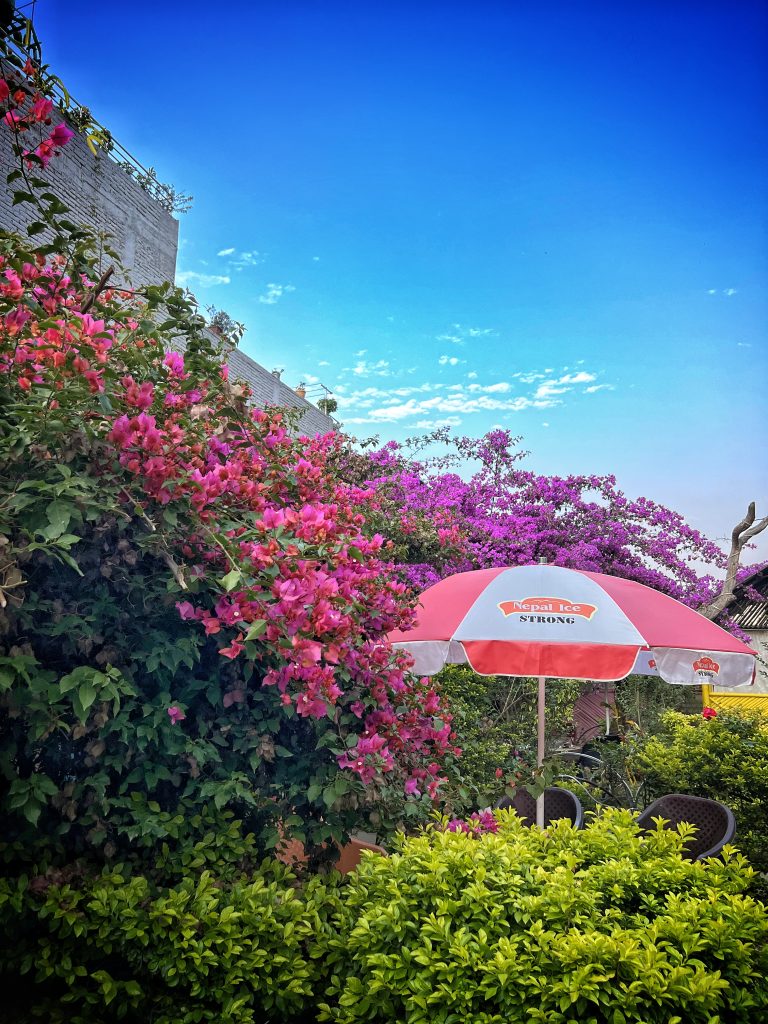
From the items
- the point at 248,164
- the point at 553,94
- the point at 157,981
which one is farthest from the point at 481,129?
the point at 157,981

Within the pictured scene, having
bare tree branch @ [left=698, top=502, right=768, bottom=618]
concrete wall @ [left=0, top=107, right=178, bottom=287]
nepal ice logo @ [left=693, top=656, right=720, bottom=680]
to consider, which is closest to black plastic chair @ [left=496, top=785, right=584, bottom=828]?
nepal ice logo @ [left=693, top=656, right=720, bottom=680]

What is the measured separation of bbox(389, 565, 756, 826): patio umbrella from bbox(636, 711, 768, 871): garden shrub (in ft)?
8.14

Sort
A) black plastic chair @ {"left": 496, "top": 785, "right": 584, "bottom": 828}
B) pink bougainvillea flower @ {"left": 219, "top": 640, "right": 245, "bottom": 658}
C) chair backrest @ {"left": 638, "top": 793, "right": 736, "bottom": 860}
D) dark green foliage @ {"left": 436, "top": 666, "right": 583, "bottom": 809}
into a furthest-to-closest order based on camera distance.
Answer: dark green foliage @ {"left": 436, "top": 666, "right": 583, "bottom": 809}, black plastic chair @ {"left": 496, "top": 785, "right": 584, "bottom": 828}, chair backrest @ {"left": 638, "top": 793, "right": 736, "bottom": 860}, pink bougainvillea flower @ {"left": 219, "top": 640, "right": 245, "bottom": 658}

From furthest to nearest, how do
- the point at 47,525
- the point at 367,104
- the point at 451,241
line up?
1. the point at 451,241
2. the point at 367,104
3. the point at 47,525

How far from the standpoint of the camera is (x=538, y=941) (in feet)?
6.66

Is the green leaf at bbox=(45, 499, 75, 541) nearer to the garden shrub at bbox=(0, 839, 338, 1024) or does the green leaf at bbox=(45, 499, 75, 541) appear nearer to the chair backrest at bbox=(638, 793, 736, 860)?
the garden shrub at bbox=(0, 839, 338, 1024)

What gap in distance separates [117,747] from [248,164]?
9.19 meters

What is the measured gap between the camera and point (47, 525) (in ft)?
7.25

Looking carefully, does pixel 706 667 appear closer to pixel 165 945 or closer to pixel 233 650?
pixel 233 650

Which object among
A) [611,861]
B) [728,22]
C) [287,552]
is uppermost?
[728,22]

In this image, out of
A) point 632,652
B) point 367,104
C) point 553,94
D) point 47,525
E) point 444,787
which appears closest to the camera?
point 47,525

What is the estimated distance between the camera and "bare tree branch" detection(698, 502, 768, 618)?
14.4 metres

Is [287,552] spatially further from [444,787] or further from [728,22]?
[728,22]

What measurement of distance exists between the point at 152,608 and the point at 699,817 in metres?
4.14
